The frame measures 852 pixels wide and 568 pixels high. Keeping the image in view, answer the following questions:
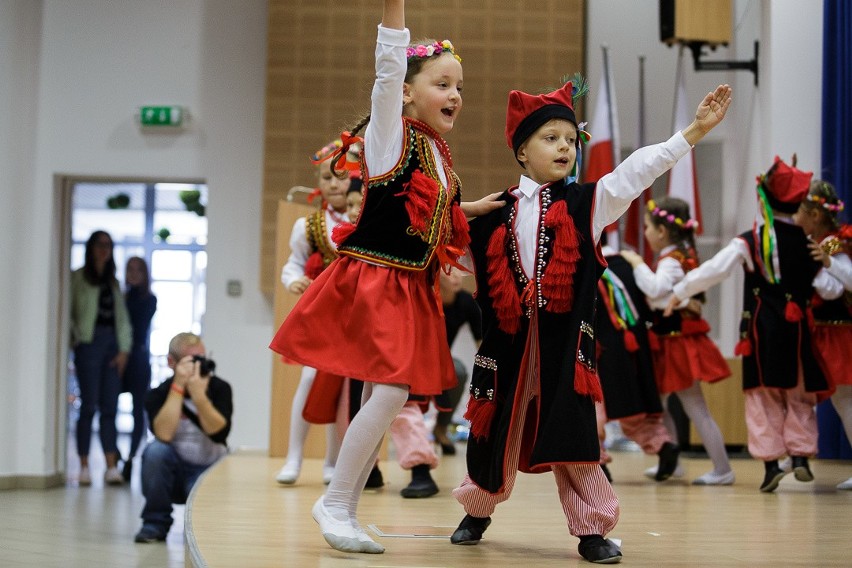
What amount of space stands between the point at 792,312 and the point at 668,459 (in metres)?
0.88

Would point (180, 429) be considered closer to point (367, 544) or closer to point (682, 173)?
point (367, 544)

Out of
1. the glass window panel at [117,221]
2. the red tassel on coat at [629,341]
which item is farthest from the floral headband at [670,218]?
the glass window panel at [117,221]

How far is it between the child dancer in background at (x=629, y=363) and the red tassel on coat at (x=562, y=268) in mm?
2052

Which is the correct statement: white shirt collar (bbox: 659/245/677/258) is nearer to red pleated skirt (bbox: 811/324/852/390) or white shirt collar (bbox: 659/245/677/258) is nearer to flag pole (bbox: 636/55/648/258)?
red pleated skirt (bbox: 811/324/852/390)

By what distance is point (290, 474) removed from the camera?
434 centimetres

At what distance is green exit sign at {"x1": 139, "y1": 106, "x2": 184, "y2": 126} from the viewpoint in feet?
23.8

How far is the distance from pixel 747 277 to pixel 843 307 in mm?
444

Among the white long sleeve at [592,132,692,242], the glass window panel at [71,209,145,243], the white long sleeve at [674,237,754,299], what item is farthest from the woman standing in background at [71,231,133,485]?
the glass window panel at [71,209,145,243]

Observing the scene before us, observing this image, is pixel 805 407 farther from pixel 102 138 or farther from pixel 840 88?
pixel 102 138

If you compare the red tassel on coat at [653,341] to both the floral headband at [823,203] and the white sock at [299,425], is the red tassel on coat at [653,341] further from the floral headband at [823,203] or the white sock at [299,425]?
the white sock at [299,425]

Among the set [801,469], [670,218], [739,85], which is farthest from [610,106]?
[801,469]

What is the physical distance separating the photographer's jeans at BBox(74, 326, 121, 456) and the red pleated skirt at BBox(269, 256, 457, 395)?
5.00 m

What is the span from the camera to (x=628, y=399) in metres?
4.61

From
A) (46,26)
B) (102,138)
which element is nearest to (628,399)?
(102,138)
